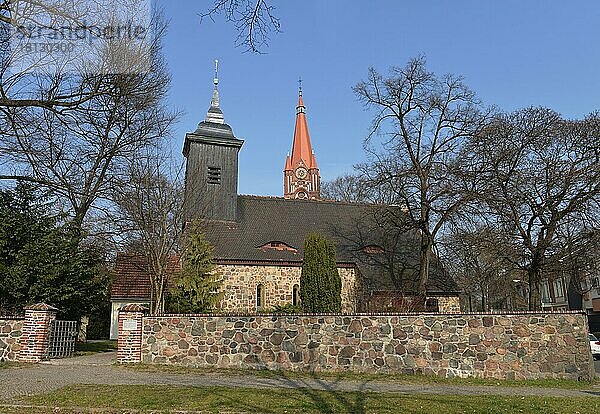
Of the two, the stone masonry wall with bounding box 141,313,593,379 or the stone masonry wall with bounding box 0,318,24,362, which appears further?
the stone masonry wall with bounding box 0,318,24,362

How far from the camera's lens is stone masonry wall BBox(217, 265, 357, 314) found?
25.2m

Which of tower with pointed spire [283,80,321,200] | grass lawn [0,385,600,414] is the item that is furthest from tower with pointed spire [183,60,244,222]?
tower with pointed spire [283,80,321,200]

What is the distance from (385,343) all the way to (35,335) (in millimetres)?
9065

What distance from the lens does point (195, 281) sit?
20.3m

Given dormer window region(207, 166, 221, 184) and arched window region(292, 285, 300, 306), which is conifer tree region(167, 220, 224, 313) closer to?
arched window region(292, 285, 300, 306)

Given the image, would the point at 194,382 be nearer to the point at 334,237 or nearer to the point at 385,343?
the point at 385,343

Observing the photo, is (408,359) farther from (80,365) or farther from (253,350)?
(80,365)

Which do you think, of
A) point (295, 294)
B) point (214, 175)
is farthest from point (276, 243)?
point (214, 175)

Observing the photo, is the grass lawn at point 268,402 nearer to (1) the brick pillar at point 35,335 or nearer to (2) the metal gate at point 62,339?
(1) the brick pillar at point 35,335

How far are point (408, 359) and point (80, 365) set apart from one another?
8.31 meters

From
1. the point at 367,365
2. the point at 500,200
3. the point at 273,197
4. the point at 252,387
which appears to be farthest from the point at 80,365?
the point at 273,197

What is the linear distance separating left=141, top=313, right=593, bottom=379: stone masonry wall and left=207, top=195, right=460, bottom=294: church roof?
11197mm

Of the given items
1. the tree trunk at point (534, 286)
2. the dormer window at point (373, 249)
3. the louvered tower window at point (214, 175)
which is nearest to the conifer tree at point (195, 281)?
the louvered tower window at point (214, 175)

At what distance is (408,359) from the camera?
43.8 ft
